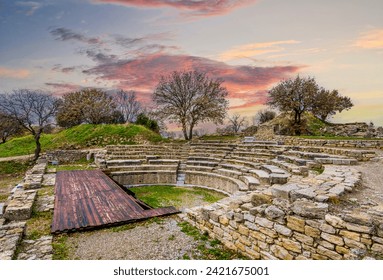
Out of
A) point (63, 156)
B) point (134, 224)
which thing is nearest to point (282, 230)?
point (134, 224)

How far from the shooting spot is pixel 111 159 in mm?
16062

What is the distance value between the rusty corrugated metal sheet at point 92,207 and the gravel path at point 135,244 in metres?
0.52

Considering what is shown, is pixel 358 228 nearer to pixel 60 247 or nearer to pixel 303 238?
pixel 303 238

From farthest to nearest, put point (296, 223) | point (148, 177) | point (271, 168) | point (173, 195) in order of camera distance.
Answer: point (148, 177) → point (173, 195) → point (271, 168) → point (296, 223)

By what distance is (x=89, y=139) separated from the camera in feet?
72.5

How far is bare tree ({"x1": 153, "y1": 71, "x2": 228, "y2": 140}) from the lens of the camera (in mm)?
22359

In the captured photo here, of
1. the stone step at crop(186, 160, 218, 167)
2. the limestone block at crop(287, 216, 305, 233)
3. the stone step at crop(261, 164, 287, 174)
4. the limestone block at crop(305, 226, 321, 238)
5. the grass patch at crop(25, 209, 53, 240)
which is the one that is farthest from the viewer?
the stone step at crop(186, 160, 218, 167)

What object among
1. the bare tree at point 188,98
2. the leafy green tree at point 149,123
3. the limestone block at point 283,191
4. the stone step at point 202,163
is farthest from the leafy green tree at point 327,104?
the limestone block at point 283,191

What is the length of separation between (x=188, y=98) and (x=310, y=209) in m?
19.8

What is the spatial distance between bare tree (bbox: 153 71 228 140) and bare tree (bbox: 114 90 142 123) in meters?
23.8

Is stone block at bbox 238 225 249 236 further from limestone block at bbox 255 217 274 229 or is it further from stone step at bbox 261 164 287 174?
stone step at bbox 261 164 287 174

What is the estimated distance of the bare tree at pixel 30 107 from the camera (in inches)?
688

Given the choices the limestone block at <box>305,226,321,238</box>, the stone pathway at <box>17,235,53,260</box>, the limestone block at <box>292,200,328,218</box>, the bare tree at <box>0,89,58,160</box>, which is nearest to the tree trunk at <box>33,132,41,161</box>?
the bare tree at <box>0,89,58,160</box>

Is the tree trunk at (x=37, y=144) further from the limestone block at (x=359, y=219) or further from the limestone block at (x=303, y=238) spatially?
the limestone block at (x=359, y=219)
